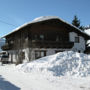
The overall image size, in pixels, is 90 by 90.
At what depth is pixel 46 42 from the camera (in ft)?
88.3

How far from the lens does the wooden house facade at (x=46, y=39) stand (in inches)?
1061

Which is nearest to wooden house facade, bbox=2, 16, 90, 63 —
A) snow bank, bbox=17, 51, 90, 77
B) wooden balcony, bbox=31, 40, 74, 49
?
wooden balcony, bbox=31, 40, 74, 49

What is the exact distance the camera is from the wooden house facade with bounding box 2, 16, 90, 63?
1061 inches

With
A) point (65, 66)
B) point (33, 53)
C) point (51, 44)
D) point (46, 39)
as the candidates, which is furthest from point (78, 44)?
point (65, 66)

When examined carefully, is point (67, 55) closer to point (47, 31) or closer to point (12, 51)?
point (47, 31)

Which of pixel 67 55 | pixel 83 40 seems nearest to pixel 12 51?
pixel 83 40

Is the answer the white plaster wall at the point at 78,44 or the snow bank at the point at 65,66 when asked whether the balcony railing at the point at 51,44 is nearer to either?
the white plaster wall at the point at 78,44

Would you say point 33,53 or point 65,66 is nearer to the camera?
point 65,66

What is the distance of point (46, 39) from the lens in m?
28.1

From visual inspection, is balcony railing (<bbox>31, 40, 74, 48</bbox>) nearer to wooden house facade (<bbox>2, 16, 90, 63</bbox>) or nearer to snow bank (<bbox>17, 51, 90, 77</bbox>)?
wooden house facade (<bbox>2, 16, 90, 63</bbox>)

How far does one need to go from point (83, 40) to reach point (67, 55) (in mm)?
15927

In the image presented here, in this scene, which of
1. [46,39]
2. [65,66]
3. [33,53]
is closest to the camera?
[65,66]

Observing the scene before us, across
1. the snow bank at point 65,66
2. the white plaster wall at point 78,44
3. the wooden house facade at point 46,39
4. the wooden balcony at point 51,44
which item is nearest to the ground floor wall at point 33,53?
the wooden house facade at point 46,39

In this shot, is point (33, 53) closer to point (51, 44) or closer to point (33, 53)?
Answer: point (33, 53)
